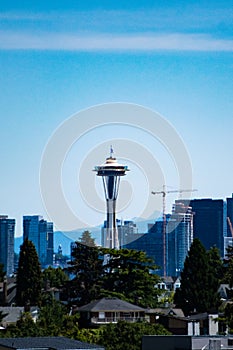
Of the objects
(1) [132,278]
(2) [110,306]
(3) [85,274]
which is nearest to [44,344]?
(2) [110,306]

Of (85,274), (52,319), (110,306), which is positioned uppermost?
(85,274)

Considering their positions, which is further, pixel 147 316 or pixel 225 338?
pixel 147 316

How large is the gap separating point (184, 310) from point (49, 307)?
580 inches

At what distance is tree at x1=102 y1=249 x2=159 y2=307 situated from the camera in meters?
75.2

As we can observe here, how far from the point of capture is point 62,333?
2282 inches

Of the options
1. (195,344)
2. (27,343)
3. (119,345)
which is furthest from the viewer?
(119,345)

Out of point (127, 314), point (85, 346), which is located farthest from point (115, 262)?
point (85, 346)

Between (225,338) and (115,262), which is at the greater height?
(115,262)

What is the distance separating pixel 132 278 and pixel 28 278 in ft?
25.3

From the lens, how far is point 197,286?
7788cm

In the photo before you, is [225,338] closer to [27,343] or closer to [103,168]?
[27,343]

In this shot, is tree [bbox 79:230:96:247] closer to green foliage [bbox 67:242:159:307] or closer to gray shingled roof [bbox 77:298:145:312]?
green foliage [bbox 67:242:159:307]

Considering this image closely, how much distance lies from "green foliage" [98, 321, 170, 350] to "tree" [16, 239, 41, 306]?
827 inches

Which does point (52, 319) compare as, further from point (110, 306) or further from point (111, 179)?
point (111, 179)
